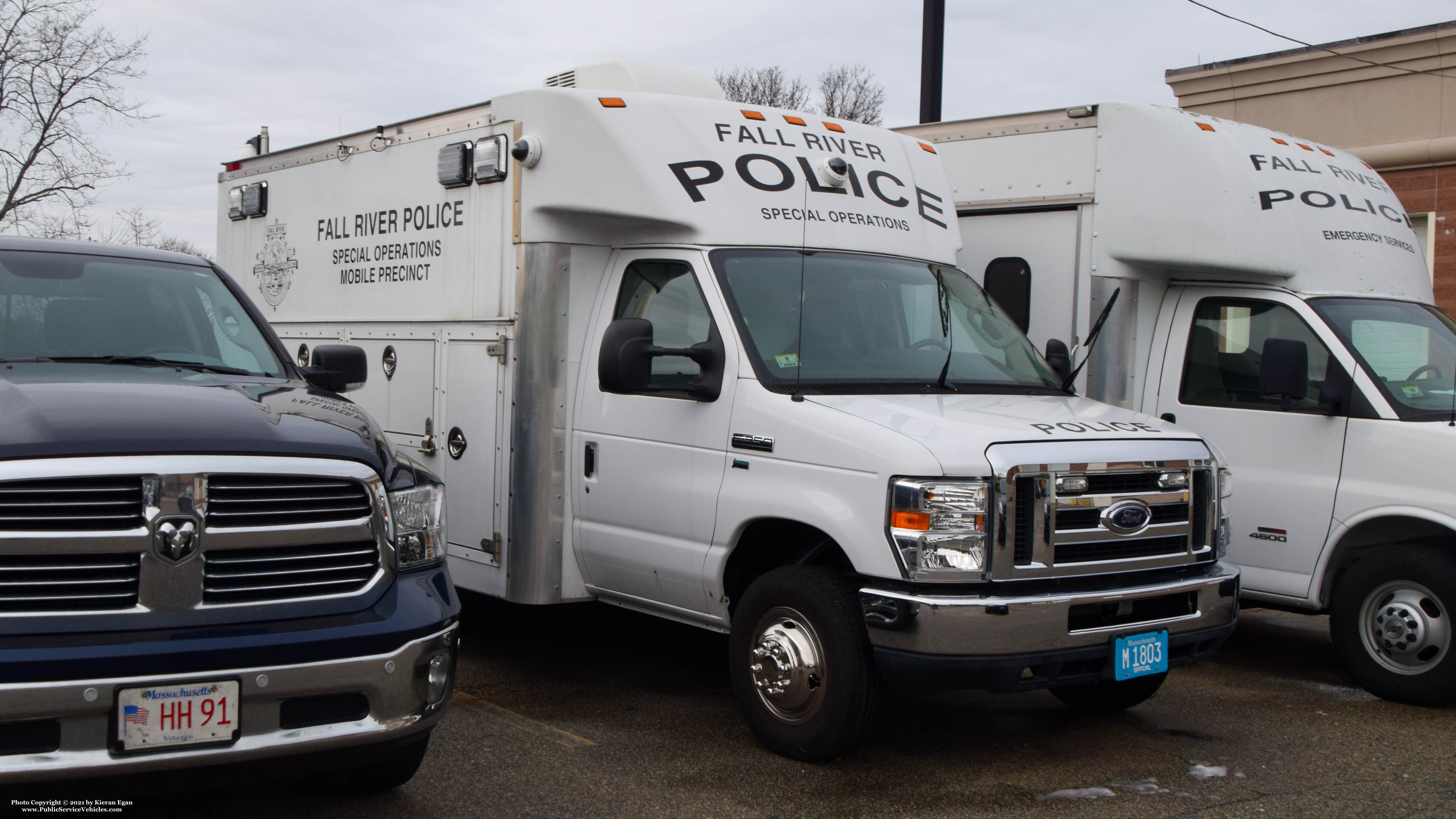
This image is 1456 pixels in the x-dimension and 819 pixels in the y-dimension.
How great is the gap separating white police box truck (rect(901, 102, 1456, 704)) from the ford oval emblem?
5.84 feet

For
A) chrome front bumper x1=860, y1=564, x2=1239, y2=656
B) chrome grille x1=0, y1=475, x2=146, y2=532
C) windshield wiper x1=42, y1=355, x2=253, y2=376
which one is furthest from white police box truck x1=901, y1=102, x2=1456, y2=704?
chrome grille x1=0, y1=475, x2=146, y2=532

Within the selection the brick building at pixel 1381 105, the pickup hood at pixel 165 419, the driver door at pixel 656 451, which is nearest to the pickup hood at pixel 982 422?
the driver door at pixel 656 451

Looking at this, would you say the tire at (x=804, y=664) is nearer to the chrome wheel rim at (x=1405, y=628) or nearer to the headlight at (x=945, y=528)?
the headlight at (x=945, y=528)

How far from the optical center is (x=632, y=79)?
6676mm

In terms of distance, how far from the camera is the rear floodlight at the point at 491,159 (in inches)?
253

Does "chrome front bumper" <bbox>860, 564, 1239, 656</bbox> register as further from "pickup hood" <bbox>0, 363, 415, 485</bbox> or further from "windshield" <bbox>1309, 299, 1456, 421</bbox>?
"windshield" <bbox>1309, 299, 1456, 421</bbox>

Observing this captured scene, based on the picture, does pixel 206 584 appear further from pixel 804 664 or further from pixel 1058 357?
pixel 1058 357

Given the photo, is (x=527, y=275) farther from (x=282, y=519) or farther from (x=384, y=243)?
(x=282, y=519)

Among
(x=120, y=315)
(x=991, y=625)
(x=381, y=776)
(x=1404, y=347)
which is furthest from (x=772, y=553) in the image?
(x=1404, y=347)

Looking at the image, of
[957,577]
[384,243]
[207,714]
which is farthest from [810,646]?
[384,243]

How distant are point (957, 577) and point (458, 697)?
2619 millimetres

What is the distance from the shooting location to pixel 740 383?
5.45 m

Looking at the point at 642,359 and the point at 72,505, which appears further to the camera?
the point at 642,359

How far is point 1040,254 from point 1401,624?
2792 mm
